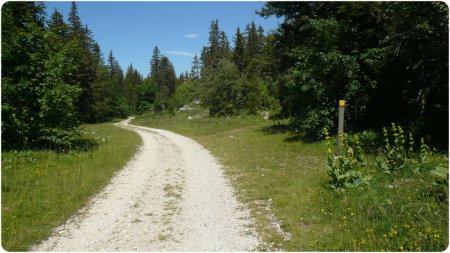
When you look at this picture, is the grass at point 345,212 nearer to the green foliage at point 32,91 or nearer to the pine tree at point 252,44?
the green foliage at point 32,91

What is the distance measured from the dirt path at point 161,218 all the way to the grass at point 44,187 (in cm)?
36

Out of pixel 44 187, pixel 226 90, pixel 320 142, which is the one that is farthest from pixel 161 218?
pixel 226 90

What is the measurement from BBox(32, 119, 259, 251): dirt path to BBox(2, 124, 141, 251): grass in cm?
36

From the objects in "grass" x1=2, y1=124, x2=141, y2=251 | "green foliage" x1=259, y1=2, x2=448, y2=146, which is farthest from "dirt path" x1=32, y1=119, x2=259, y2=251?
"green foliage" x1=259, y1=2, x2=448, y2=146

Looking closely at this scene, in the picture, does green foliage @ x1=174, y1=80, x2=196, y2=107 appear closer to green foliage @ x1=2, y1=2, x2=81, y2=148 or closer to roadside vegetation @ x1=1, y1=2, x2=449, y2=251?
roadside vegetation @ x1=1, y1=2, x2=449, y2=251

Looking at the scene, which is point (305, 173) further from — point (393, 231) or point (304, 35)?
point (304, 35)

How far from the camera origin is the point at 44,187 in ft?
32.7

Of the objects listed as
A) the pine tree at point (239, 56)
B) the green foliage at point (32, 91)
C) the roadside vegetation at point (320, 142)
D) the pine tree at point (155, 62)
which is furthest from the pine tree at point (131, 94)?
the green foliage at point (32, 91)

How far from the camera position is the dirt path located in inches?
245

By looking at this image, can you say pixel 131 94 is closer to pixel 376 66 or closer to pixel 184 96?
pixel 184 96

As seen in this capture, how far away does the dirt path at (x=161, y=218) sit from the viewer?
621 cm

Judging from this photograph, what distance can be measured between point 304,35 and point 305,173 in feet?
41.7

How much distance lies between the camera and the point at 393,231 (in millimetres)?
5727

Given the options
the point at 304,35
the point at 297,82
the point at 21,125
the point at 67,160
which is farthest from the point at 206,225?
the point at 304,35
